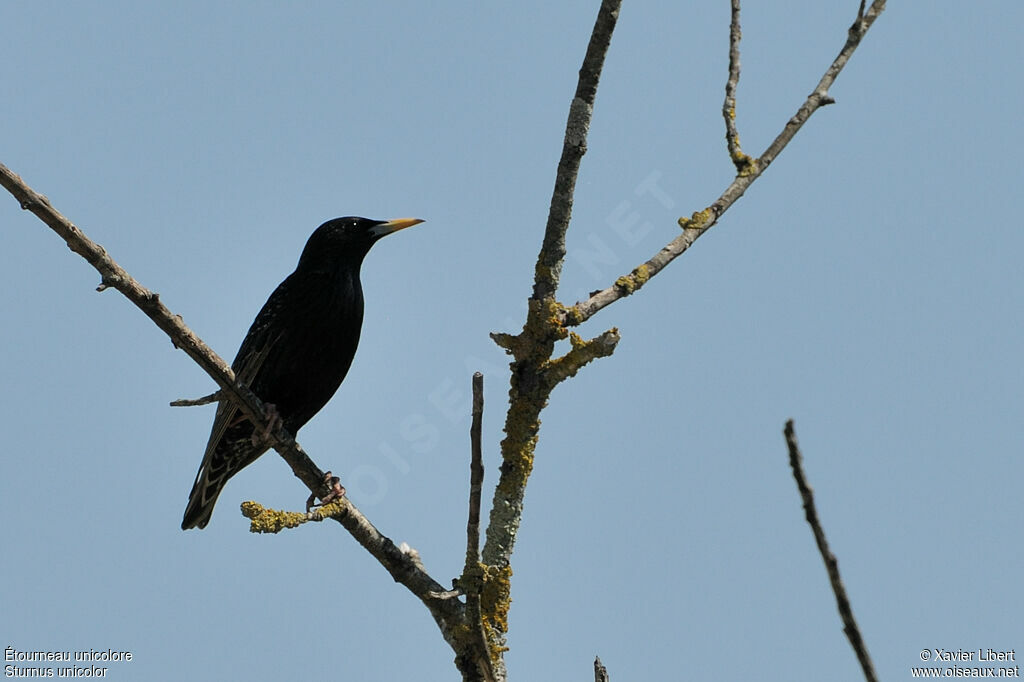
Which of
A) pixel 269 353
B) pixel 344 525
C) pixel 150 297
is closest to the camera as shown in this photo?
pixel 150 297

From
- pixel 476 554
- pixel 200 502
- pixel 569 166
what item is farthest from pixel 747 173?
pixel 200 502

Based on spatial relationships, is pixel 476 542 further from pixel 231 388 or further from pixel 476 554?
pixel 231 388

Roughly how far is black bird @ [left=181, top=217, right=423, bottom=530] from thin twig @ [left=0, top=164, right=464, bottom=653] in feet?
3.63

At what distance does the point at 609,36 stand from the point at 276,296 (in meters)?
2.82

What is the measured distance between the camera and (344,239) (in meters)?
5.96

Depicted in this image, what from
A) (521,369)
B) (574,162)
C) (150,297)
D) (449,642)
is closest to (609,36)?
(574,162)

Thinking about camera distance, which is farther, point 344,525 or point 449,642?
point 344,525

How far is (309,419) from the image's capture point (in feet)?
18.6

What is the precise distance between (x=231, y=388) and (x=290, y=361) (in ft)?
5.73

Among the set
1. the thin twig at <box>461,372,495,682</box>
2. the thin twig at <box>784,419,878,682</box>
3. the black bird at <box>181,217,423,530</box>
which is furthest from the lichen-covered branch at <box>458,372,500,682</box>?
the black bird at <box>181,217,423,530</box>

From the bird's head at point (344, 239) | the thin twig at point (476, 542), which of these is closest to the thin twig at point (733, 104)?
the thin twig at point (476, 542)

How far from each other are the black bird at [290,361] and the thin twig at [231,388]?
1.10 metres

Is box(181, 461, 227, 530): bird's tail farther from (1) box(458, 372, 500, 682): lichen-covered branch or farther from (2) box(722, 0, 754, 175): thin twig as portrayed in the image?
(2) box(722, 0, 754, 175): thin twig

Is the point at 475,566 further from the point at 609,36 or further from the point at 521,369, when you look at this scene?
the point at 609,36
